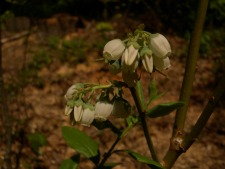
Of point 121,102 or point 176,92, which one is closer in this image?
point 121,102

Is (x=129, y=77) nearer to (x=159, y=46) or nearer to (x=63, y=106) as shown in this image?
(x=159, y=46)

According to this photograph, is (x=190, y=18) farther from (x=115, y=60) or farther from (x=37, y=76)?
(x=115, y=60)

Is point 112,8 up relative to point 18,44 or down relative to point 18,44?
up

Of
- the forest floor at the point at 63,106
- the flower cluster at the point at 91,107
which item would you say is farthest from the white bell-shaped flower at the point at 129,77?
the forest floor at the point at 63,106

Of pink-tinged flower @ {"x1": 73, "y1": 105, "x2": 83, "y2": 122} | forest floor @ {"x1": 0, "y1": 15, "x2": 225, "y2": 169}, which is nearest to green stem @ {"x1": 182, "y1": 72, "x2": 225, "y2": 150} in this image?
pink-tinged flower @ {"x1": 73, "y1": 105, "x2": 83, "y2": 122}

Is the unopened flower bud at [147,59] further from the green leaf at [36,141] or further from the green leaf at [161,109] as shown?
the green leaf at [36,141]

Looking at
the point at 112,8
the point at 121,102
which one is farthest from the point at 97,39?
the point at 121,102

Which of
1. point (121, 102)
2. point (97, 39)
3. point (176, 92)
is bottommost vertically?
point (176, 92)
